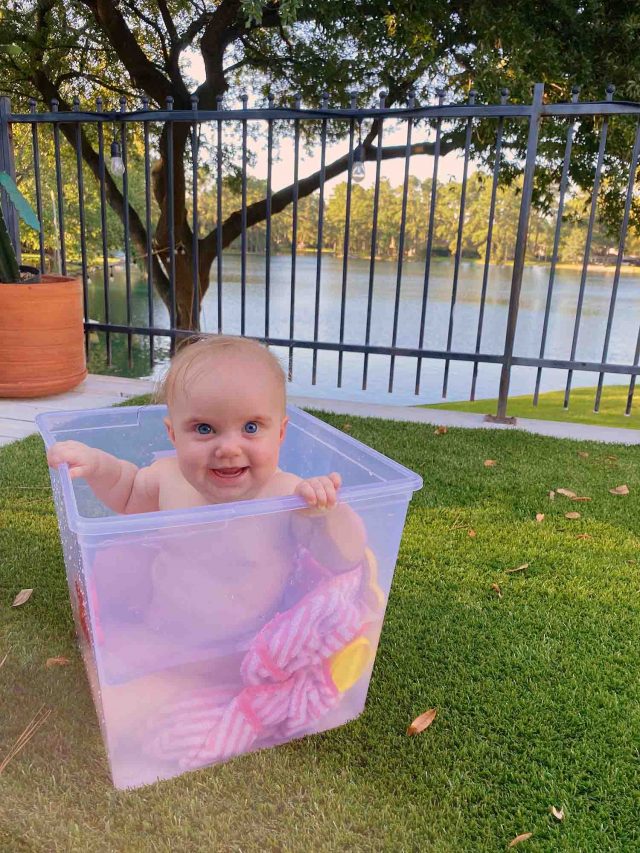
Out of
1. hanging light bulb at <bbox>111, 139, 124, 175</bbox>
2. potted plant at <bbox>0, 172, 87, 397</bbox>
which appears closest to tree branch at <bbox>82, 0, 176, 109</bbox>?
hanging light bulb at <bbox>111, 139, 124, 175</bbox>

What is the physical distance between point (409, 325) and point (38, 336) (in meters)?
14.6

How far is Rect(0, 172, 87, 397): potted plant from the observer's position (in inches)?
127

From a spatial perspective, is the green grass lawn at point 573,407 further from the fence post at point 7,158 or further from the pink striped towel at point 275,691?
the pink striped towel at point 275,691

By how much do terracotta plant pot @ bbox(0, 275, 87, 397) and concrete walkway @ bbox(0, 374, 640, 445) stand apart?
10cm

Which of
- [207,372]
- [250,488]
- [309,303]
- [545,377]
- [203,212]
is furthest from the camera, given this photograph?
[309,303]

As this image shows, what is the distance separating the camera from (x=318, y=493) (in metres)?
1.00

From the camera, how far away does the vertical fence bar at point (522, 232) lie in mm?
3143

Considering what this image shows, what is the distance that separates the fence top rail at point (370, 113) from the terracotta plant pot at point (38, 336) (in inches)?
41.0

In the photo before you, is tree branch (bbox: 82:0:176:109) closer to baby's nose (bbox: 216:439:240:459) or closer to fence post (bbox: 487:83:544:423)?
fence post (bbox: 487:83:544:423)

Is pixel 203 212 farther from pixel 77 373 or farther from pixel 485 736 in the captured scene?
pixel 485 736

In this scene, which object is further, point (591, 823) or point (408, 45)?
point (408, 45)

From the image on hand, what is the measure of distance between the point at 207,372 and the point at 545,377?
1054 centimetres

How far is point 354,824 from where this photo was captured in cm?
100

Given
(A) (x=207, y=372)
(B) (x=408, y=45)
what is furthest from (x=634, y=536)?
(B) (x=408, y=45)
